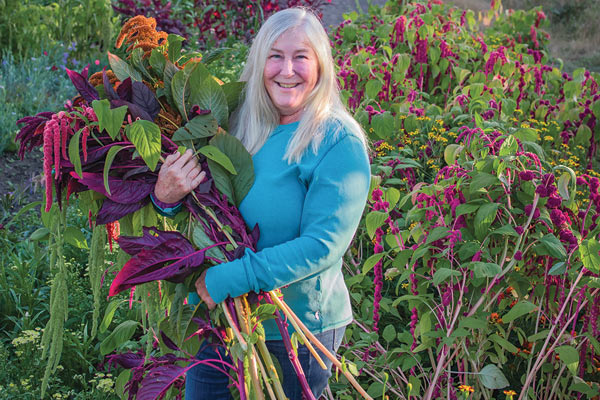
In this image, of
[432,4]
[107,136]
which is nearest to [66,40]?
[432,4]

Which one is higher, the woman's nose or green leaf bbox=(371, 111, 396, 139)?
the woman's nose

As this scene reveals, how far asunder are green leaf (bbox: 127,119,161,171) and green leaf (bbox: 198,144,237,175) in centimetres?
12

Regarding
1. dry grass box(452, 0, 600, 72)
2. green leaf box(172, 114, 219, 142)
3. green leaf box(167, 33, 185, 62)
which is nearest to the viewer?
green leaf box(172, 114, 219, 142)

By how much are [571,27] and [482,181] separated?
435 inches

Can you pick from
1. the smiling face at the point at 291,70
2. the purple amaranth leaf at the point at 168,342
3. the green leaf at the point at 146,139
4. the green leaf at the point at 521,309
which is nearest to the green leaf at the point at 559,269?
the green leaf at the point at 521,309

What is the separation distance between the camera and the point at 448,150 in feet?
8.57

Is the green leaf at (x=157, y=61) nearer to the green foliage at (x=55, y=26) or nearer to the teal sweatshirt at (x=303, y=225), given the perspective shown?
the teal sweatshirt at (x=303, y=225)

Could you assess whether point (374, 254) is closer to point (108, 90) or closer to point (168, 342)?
point (168, 342)

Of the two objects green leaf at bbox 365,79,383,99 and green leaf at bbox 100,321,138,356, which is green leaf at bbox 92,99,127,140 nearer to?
green leaf at bbox 100,321,138,356

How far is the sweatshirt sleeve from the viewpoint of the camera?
5.03ft

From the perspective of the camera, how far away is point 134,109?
1631 mm

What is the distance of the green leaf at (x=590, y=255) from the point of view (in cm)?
194

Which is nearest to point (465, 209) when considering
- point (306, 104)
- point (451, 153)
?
point (451, 153)

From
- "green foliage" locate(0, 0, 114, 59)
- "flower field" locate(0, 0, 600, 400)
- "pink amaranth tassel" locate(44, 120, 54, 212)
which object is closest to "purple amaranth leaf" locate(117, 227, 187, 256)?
"flower field" locate(0, 0, 600, 400)
